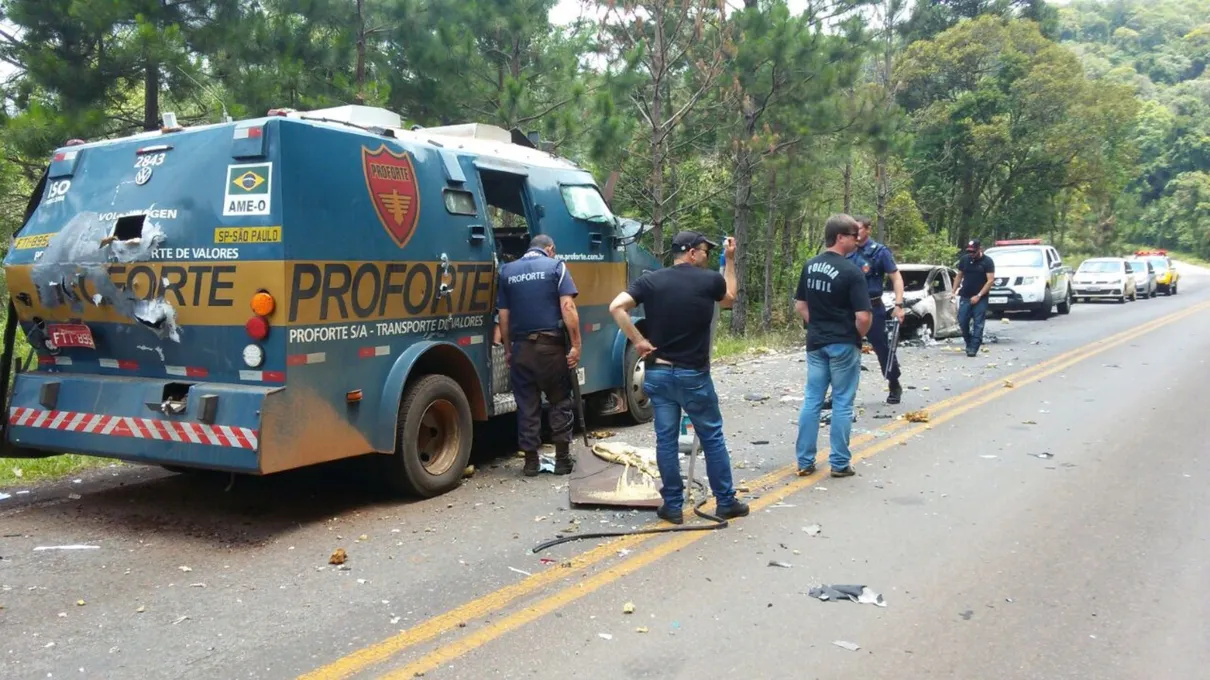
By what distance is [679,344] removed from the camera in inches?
220

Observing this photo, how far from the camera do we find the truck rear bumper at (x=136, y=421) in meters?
5.14

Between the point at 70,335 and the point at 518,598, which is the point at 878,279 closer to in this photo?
the point at 518,598

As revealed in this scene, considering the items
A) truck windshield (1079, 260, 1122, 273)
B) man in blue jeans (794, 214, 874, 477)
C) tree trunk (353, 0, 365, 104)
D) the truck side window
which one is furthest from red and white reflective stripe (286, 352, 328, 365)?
truck windshield (1079, 260, 1122, 273)

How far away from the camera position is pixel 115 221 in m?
5.63

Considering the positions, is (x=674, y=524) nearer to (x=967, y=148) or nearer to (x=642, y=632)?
(x=642, y=632)

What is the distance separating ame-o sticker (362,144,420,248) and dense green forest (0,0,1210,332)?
65.1 inches

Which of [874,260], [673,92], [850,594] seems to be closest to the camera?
[850,594]

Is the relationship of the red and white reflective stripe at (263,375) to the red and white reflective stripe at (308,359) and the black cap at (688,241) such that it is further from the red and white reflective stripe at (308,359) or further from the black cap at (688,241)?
the black cap at (688,241)

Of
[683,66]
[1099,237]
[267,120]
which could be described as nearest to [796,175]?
[683,66]

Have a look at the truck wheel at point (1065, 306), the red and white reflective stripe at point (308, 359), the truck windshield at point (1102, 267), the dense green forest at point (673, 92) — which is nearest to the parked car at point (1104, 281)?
the truck windshield at point (1102, 267)

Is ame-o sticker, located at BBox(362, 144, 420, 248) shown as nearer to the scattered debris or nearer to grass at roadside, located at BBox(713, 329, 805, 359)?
the scattered debris

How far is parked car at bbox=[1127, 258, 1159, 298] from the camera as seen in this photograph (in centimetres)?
3286

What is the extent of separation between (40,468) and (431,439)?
3.19 meters

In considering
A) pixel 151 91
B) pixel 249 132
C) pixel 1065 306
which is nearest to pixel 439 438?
Answer: pixel 249 132
